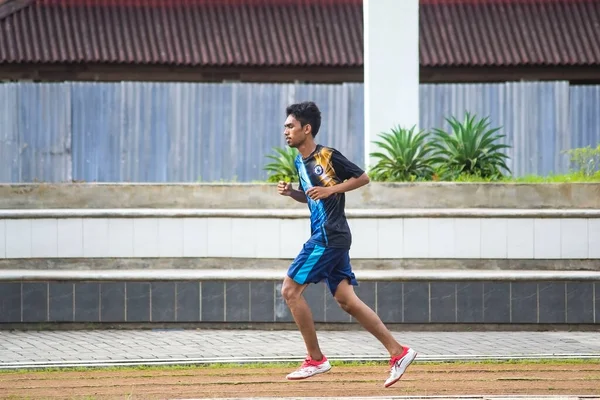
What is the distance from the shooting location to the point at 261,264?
13094mm

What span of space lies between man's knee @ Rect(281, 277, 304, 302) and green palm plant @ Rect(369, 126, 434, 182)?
5505 mm

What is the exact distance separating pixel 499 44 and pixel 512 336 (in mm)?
12355

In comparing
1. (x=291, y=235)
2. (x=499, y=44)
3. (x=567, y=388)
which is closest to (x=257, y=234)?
(x=291, y=235)

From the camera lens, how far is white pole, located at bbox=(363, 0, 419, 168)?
1475cm

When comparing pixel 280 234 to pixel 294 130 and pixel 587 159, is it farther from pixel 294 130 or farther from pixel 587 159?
pixel 587 159

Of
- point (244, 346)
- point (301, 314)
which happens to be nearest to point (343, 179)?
point (301, 314)

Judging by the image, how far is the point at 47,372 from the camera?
9383 millimetres

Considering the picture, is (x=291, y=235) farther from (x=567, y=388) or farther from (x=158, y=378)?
(x=567, y=388)

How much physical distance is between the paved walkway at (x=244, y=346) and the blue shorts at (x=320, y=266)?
51.2 inches

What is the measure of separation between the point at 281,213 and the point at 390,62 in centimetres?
280

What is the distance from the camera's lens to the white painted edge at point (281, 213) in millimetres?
12906

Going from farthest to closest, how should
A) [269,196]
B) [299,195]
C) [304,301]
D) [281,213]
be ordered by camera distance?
1. [269,196]
2. [281,213]
3. [299,195]
4. [304,301]

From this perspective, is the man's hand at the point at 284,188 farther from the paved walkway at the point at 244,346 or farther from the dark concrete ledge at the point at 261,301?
the dark concrete ledge at the point at 261,301

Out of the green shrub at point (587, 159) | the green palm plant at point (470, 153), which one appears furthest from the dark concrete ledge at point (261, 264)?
the green shrub at point (587, 159)
